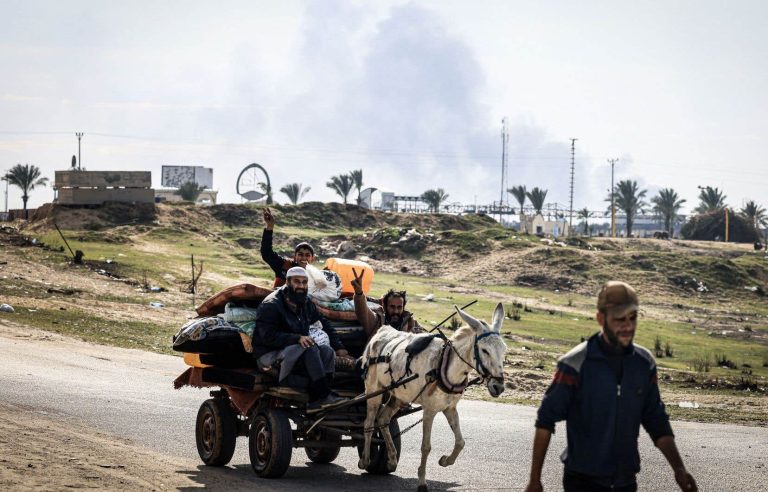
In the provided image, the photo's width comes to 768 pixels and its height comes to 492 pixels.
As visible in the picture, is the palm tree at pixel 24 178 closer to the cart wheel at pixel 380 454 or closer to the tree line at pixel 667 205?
→ the tree line at pixel 667 205

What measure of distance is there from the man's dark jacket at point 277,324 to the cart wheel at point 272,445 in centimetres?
76

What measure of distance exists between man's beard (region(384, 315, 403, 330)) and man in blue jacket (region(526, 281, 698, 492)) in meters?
7.00

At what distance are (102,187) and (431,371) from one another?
68598 mm

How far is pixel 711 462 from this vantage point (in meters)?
15.1

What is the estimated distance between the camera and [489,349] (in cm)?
1093

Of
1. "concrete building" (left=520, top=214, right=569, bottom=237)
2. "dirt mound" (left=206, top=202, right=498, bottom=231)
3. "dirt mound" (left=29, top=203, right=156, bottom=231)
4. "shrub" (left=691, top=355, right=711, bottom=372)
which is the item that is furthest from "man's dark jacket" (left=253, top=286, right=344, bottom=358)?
"concrete building" (left=520, top=214, right=569, bottom=237)

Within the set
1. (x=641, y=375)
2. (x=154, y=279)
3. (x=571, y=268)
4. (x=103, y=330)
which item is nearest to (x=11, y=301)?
(x=103, y=330)

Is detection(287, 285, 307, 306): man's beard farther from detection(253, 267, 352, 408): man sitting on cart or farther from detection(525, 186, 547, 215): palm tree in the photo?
detection(525, 186, 547, 215): palm tree

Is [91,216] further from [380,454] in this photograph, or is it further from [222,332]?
[380,454]

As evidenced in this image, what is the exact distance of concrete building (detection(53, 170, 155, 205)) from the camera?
249 ft

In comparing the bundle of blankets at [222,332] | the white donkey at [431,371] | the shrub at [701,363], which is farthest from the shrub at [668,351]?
the bundle of blankets at [222,332]

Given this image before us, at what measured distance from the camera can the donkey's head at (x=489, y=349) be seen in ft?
35.3

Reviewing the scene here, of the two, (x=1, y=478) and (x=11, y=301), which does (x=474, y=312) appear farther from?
(x=1, y=478)

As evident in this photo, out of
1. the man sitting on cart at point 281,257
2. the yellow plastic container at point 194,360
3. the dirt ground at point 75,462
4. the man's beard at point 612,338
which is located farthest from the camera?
the yellow plastic container at point 194,360
